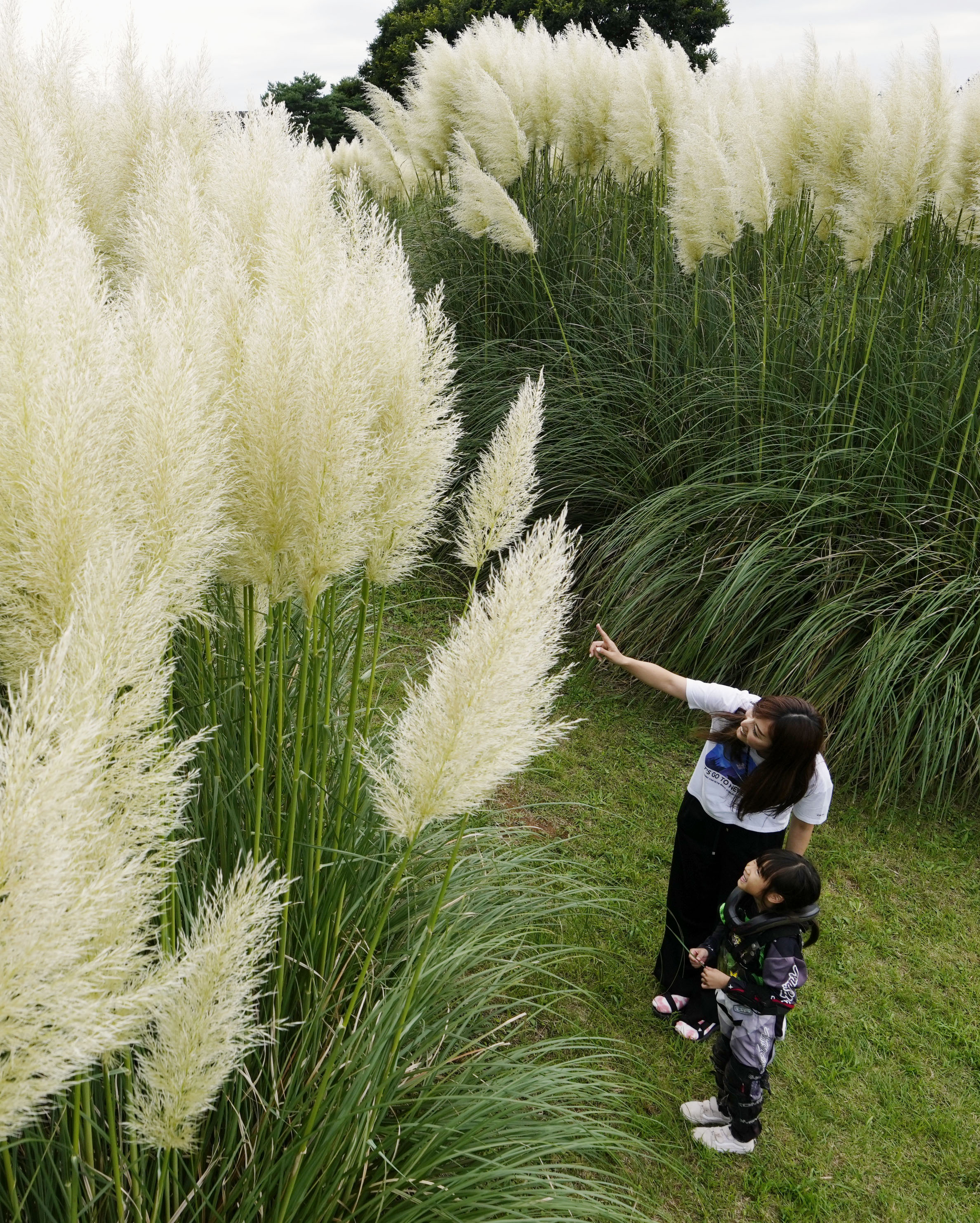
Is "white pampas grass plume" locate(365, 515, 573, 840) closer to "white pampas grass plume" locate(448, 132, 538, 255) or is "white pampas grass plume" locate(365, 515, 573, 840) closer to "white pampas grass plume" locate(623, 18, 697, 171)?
"white pampas grass plume" locate(448, 132, 538, 255)

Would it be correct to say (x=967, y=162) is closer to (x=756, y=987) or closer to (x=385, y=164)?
(x=756, y=987)

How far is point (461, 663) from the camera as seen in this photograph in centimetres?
143

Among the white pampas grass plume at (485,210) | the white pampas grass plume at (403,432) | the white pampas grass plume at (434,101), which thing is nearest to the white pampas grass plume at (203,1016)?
the white pampas grass plume at (403,432)

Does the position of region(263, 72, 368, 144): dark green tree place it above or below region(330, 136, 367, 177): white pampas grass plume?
above

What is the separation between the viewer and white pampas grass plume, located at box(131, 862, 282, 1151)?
117cm

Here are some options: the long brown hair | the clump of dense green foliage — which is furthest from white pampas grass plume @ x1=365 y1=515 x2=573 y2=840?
the clump of dense green foliage

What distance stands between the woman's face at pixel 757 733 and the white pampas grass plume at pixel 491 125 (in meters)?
4.22

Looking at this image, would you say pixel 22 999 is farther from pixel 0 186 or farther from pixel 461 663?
pixel 0 186

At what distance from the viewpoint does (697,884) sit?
3629mm

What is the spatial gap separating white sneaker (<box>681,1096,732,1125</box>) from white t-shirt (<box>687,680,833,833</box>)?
0.90 meters

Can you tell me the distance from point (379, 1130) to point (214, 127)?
2881 mm

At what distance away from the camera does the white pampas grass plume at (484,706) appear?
4.57 feet

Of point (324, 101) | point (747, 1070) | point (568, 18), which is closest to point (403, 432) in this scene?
point (747, 1070)

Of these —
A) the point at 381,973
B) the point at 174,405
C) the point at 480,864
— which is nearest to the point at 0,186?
the point at 174,405
